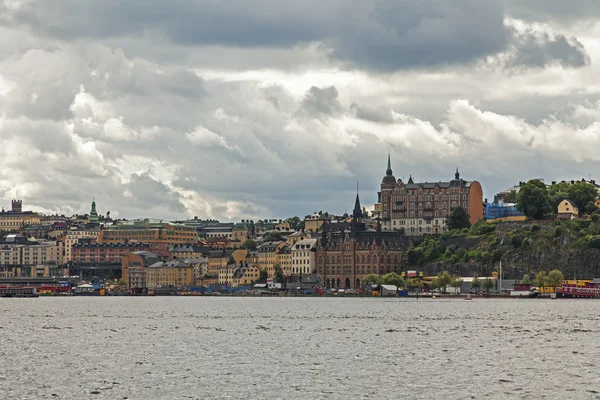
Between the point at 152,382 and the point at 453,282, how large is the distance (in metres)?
145

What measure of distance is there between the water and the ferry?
224ft

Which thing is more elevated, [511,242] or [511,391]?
[511,242]

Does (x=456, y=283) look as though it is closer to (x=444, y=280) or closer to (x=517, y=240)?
(x=444, y=280)

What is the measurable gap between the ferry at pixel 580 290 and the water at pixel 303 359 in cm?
6815

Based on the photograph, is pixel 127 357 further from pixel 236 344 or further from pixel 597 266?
pixel 597 266

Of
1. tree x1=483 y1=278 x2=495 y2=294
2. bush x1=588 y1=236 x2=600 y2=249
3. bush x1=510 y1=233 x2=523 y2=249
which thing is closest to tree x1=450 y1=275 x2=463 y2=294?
tree x1=483 y1=278 x2=495 y2=294

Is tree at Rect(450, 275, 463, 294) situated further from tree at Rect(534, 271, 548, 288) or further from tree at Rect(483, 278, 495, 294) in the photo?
tree at Rect(534, 271, 548, 288)

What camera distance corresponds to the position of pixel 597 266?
616 feet

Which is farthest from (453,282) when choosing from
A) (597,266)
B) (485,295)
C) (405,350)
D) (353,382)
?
(353,382)

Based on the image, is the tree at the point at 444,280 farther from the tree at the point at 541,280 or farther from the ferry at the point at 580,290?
the ferry at the point at 580,290

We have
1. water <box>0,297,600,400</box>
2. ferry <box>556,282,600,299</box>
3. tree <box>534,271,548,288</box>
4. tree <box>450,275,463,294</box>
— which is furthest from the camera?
tree <box>450,275,463,294</box>

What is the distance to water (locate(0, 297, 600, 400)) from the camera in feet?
178

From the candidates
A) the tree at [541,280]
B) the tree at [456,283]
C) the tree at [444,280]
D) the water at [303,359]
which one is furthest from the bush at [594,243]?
the water at [303,359]

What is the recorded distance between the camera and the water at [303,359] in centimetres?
5428
